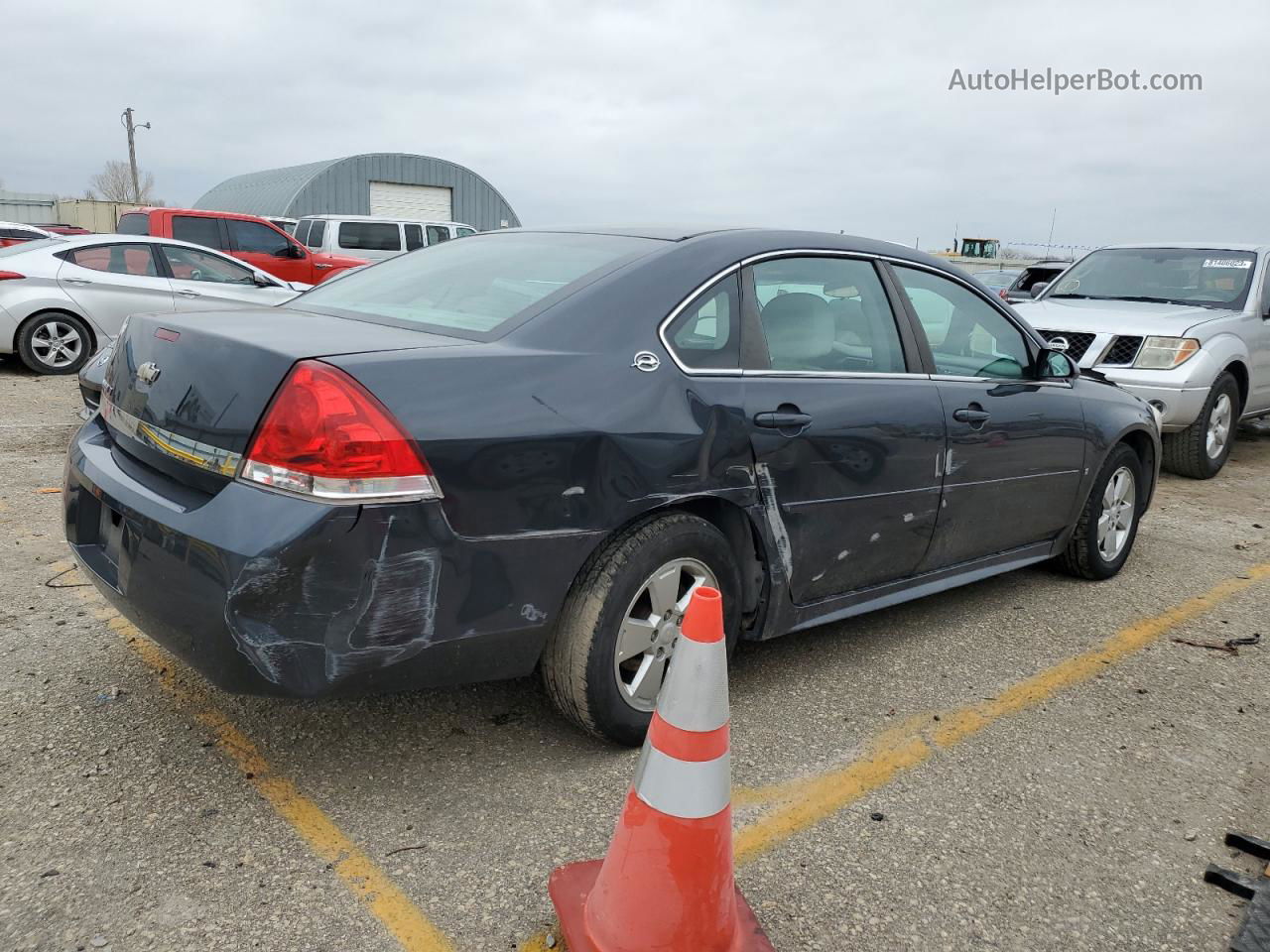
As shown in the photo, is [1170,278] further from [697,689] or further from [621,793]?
[697,689]

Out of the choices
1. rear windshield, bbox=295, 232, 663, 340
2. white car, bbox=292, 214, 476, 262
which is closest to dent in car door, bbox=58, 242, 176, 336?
rear windshield, bbox=295, 232, 663, 340

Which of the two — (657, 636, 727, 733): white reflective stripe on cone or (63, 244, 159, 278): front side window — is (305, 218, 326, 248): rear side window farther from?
(657, 636, 727, 733): white reflective stripe on cone

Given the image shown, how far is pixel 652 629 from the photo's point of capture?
2830mm

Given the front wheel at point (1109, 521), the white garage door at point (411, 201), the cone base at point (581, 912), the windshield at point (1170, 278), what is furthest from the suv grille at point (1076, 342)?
the white garage door at point (411, 201)

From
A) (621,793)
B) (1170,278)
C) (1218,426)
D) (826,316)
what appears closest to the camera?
(621,793)

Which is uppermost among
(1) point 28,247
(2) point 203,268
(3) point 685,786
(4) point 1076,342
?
(1) point 28,247

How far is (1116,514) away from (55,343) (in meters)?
9.25

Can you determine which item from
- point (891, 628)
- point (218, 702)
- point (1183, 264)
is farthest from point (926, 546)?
point (1183, 264)

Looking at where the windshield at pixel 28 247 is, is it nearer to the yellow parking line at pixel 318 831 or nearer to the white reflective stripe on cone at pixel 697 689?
the yellow parking line at pixel 318 831

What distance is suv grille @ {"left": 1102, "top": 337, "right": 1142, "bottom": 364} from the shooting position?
24.0 feet

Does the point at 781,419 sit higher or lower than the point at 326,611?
higher

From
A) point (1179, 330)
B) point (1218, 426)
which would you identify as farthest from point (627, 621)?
point (1218, 426)

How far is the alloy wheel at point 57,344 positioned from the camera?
952cm

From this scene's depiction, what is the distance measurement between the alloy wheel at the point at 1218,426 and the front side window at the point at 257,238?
37.9 feet
